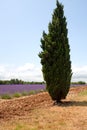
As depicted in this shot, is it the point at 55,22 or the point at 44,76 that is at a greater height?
the point at 55,22

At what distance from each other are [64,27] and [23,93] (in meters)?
9.44

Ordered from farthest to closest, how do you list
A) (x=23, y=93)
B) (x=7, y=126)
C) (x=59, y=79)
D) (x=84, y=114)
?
(x=23, y=93), (x=59, y=79), (x=84, y=114), (x=7, y=126)

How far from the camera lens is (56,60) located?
60.6 feet

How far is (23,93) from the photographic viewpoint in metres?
27.0

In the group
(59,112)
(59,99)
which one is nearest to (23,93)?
(59,99)

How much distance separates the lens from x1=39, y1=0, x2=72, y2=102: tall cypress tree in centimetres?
1836

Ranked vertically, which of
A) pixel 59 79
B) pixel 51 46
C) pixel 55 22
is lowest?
pixel 59 79

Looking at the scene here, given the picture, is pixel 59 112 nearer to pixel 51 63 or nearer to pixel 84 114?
pixel 84 114

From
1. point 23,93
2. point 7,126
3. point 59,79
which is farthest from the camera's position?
point 23,93

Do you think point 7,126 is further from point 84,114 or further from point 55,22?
point 55,22

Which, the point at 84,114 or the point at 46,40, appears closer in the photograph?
the point at 84,114

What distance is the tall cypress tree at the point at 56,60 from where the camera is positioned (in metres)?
18.4

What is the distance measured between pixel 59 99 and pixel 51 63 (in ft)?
6.83

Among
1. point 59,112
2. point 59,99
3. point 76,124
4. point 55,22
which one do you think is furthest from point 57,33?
point 76,124
